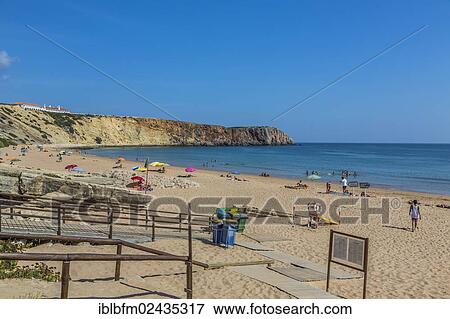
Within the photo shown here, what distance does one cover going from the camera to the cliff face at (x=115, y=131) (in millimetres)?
95250

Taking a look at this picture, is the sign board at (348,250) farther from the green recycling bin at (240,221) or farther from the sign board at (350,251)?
the green recycling bin at (240,221)

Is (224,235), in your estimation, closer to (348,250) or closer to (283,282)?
(283,282)

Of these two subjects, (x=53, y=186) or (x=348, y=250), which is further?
(x=53, y=186)

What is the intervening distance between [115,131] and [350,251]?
4965 inches

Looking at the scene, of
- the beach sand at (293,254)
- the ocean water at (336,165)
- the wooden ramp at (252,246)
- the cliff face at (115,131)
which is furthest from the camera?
the cliff face at (115,131)

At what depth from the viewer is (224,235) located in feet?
37.2

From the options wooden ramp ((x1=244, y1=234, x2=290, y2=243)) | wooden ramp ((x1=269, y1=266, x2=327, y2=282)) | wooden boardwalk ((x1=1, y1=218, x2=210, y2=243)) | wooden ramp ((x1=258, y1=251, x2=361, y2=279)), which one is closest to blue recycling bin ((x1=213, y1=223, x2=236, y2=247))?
wooden ramp ((x1=258, y1=251, x2=361, y2=279))

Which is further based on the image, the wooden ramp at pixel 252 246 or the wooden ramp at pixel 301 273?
the wooden ramp at pixel 252 246

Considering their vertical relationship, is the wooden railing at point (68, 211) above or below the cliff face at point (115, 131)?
below

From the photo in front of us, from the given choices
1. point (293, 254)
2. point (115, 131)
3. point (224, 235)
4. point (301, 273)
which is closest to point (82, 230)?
point (224, 235)

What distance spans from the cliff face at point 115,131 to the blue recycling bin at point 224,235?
7691 centimetres

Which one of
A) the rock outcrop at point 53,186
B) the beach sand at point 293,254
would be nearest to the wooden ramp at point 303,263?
the beach sand at point 293,254

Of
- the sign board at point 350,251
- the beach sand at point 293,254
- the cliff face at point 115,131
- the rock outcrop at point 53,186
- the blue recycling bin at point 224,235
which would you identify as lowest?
the beach sand at point 293,254

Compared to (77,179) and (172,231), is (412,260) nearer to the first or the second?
(172,231)
